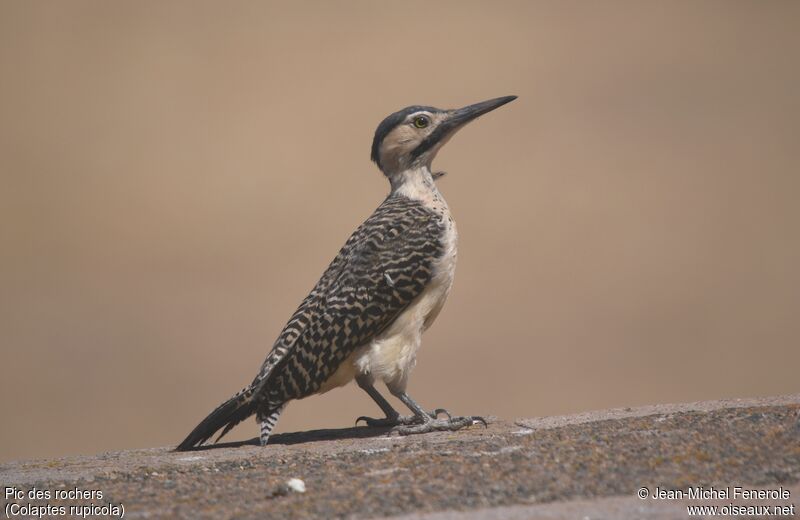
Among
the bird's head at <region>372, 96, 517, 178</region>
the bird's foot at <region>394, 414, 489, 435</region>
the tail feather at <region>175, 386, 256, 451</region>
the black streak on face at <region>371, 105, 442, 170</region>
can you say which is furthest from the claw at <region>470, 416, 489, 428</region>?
the black streak on face at <region>371, 105, 442, 170</region>

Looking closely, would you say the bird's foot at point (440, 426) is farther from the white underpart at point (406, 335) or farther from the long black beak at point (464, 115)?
the long black beak at point (464, 115)

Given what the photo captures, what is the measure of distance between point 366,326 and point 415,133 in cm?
204

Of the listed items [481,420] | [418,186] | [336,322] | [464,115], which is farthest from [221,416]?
[464,115]

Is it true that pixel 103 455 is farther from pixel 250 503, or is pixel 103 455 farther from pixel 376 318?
pixel 250 503

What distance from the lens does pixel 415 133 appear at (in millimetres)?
9094

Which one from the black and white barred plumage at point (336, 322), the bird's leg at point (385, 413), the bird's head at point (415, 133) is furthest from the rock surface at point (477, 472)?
the bird's head at point (415, 133)

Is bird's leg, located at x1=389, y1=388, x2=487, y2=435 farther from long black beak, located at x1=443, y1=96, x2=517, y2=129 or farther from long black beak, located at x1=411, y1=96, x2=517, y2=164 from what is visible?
long black beak, located at x1=443, y1=96, x2=517, y2=129

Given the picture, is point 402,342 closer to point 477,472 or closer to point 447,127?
point 447,127

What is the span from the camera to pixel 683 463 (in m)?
5.42

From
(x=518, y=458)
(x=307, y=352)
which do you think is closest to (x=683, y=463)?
(x=518, y=458)

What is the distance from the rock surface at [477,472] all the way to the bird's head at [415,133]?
2618 millimetres

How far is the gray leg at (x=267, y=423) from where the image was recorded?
25.1ft

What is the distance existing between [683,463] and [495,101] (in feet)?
15.2

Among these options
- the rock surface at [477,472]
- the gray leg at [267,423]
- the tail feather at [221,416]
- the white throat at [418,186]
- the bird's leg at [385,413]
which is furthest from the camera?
the white throat at [418,186]
